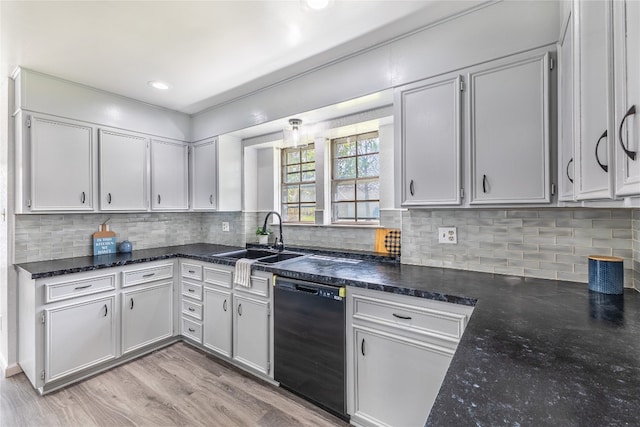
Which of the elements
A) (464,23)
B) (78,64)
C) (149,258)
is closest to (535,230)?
(464,23)

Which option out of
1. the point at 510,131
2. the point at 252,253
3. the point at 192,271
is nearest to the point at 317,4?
the point at 510,131

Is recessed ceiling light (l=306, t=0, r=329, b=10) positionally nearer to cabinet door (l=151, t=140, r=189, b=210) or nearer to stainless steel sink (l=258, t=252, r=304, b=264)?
stainless steel sink (l=258, t=252, r=304, b=264)

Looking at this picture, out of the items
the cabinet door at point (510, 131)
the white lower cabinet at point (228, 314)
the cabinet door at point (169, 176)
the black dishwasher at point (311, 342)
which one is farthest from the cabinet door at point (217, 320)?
the cabinet door at point (510, 131)

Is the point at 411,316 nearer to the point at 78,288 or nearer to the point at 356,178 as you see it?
the point at 356,178

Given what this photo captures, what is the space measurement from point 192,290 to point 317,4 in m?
2.64

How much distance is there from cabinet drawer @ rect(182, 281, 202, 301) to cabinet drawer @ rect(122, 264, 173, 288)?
0.61ft

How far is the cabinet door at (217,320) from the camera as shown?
2.58 meters

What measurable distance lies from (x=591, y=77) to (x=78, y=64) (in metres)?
3.25

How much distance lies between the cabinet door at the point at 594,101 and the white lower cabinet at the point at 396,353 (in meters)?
0.77

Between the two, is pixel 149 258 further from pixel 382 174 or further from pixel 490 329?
pixel 490 329

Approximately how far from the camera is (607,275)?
1494 millimetres

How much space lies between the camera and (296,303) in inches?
81.4

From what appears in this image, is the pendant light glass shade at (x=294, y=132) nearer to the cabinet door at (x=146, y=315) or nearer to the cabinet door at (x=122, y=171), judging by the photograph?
the cabinet door at (x=122, y=171)

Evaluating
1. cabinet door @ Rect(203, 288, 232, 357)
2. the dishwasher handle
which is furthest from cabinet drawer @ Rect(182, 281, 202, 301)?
the dishwasher handle
